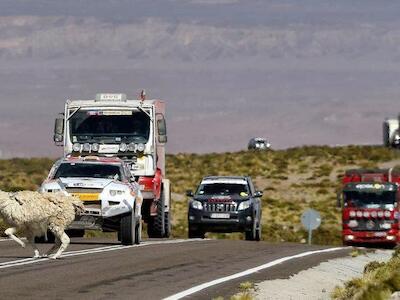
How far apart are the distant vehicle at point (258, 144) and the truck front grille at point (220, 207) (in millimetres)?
92974

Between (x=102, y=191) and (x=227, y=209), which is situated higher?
(x=102, y=191)

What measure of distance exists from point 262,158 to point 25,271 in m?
96.0

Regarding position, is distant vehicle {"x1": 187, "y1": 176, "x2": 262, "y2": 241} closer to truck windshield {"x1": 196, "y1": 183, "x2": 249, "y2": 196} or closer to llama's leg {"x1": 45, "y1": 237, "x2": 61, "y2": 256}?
truck windshield {"x1": 196, "y1": 183, "x2": 249, "y2": 196}

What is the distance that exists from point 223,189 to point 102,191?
12.0 metres

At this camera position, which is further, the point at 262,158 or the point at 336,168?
the point at 262,158

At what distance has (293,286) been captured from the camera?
1905 centimetres

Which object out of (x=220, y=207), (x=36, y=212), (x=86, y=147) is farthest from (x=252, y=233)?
(x=36, y=212)

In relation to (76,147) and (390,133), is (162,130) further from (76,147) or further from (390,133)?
(390,133)

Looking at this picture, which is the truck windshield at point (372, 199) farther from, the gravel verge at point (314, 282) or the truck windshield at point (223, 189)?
the gravel verge at point (314, 282)

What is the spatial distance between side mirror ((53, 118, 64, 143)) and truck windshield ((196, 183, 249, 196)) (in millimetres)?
5721

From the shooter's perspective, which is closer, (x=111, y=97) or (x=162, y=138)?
(x=162, y=138)

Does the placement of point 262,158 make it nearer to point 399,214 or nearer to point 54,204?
point 399,214

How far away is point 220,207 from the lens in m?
37.3

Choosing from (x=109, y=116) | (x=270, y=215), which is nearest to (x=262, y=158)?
(x=270, y=215)
